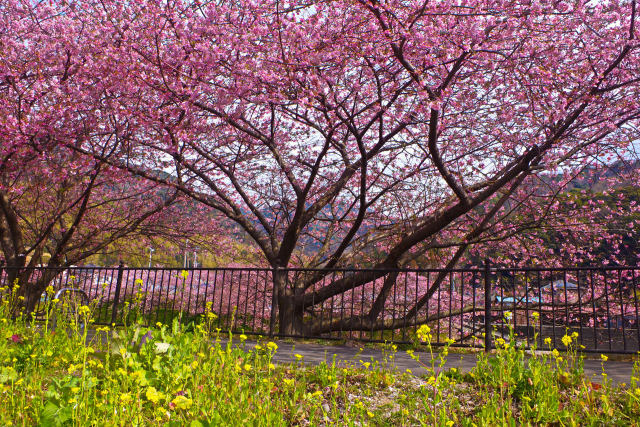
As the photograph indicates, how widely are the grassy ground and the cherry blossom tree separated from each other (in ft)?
11.0

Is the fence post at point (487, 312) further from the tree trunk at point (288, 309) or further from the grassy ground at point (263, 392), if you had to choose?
the tree trunk at point (288, 309)

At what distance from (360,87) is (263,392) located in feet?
20.4

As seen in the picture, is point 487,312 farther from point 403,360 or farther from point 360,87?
point 360,87

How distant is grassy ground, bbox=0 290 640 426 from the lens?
109 inches

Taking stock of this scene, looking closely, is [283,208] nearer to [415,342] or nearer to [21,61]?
[415,342]

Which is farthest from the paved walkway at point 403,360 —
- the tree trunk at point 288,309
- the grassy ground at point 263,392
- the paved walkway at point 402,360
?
the tree trunk at point 288,309

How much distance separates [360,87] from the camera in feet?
26.4

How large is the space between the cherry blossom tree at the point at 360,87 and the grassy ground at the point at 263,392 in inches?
133

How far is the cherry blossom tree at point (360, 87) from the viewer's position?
615 centimetres

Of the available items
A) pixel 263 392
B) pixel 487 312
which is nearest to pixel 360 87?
pixel 487 312

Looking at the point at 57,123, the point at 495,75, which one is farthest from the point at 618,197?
the point at 57,123

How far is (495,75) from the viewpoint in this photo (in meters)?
7.08

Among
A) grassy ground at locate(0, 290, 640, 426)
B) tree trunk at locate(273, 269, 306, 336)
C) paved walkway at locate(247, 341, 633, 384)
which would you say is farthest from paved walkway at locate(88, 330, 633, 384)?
tree trunk at locate(273, 269, 306, 336)

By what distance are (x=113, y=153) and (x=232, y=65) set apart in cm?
460
